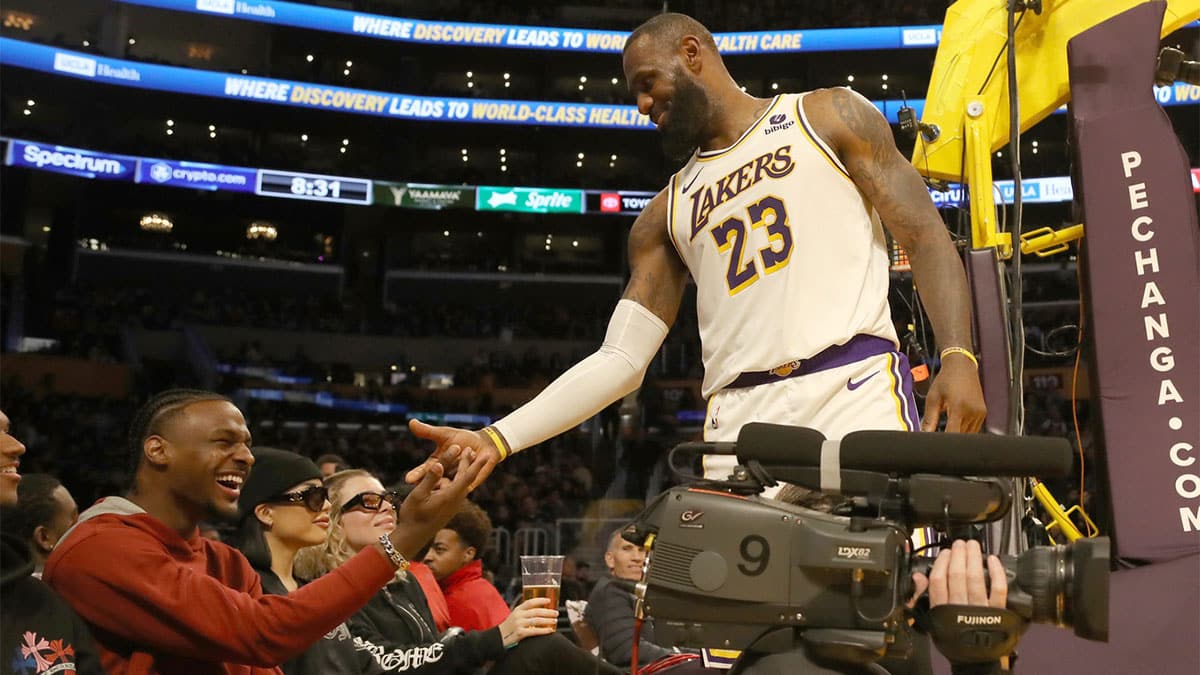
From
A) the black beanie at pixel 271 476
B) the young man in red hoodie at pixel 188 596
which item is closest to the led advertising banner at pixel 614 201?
the black beanie at pixel 271 476

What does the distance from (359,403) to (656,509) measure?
20263 mm

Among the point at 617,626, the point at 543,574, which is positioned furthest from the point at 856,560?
the point at 617,626

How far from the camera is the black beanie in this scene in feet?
12.6

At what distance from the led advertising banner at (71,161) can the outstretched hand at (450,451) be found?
875 inches

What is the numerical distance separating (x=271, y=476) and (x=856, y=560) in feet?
8.91

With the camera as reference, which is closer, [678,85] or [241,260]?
[678,85]

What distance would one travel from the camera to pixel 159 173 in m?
23.2

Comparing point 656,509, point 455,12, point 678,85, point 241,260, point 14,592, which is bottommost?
point 14,592

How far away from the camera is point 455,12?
2619 cm

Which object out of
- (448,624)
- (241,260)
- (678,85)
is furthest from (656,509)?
(241,260)

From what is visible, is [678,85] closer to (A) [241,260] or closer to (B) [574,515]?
(B) [574,515]

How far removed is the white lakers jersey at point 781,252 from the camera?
249cm

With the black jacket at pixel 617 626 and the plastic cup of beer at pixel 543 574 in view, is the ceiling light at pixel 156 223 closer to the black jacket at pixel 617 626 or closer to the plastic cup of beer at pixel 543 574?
the black jacket at pixel 617 626

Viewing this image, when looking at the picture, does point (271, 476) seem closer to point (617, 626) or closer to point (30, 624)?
point (30, 624)
